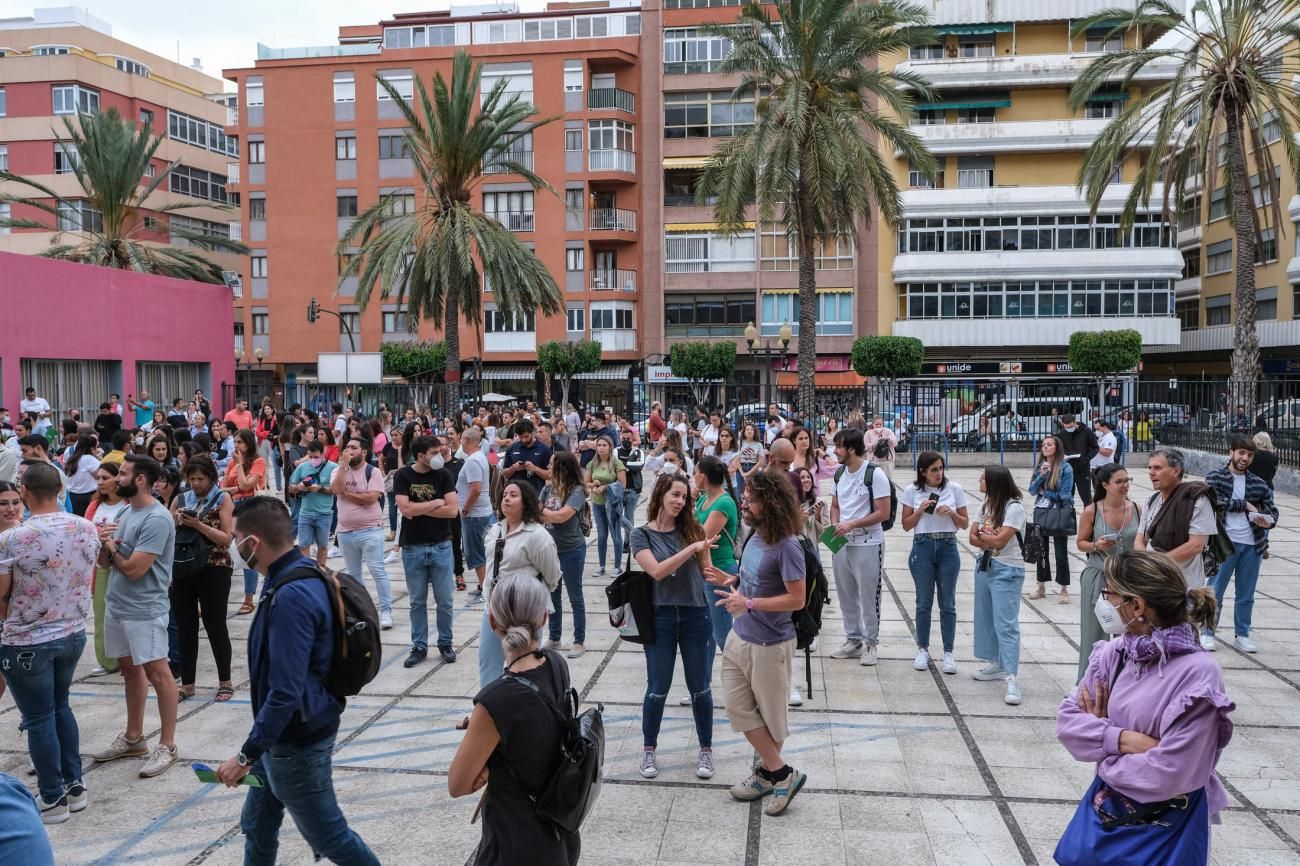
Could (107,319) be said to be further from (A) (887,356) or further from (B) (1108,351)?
(B) (1108,351)

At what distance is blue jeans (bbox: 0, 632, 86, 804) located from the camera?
5.27m

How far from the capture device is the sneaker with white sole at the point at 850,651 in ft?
28.0

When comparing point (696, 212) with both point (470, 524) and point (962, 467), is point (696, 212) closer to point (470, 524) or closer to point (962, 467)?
point (962, 467)

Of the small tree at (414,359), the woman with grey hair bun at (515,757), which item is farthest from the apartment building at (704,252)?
the woman with grey hair bun at (515,757)

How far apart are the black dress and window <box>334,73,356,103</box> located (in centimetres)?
4890

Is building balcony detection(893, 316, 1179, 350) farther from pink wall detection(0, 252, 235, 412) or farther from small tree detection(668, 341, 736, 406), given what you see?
pink wall detection(0, 252, 235, 412)

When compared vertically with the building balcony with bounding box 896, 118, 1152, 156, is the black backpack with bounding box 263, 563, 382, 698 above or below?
below

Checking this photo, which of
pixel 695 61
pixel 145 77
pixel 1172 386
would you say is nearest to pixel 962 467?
pixel 1172 386

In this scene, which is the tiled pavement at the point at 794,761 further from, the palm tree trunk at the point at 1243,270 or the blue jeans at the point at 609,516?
the palm tree trunk at the point at 1243,270

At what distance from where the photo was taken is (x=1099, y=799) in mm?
3385

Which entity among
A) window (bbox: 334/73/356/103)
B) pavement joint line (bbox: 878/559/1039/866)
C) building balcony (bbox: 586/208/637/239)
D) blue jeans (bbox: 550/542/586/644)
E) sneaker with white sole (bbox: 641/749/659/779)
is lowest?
pavement joint line (bbox: 878/559/1039/866)

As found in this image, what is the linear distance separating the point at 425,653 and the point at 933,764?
4167 mm

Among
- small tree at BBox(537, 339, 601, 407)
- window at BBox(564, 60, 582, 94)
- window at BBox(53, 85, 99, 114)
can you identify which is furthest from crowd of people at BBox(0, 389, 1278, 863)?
window at BBox(53, 85, 99, 114)

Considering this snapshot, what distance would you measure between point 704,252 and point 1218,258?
903 inches
